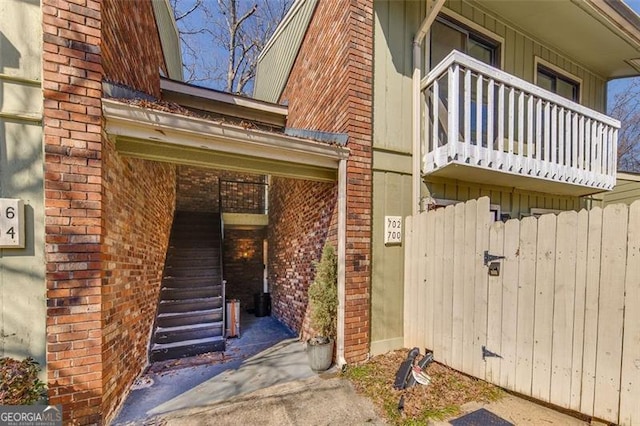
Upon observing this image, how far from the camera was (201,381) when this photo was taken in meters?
3.55

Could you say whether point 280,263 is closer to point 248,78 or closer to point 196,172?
point 196,172

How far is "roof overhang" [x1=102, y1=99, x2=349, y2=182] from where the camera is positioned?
282 centimetres

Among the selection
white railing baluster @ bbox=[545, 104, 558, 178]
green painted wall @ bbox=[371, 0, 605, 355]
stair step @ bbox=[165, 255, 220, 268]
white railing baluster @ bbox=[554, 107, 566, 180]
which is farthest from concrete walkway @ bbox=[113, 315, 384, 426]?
white railing baluster @ bbox=[554, 107, 566, 180]

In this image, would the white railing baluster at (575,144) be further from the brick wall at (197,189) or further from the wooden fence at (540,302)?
the brick wall at (197,189)

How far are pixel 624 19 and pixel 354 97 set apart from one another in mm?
5045

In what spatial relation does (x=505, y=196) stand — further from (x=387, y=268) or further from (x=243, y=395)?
(x=243, y=395)

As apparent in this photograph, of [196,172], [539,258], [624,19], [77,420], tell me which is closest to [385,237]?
[539,258]

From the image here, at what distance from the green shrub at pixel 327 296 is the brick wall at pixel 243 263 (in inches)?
202

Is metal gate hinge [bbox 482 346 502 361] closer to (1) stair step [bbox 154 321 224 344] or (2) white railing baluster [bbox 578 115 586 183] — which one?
(2) white railing baluster [bbox 578 115 586 183]

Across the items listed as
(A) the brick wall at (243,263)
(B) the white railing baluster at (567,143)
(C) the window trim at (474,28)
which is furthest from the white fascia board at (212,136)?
(A) the brick wall at (243,263)

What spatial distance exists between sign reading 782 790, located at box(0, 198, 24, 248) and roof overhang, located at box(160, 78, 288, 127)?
14.0 feet

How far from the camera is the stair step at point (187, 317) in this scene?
4688mm

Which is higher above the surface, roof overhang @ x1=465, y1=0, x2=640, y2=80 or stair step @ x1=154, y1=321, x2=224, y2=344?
roof overhang @ x1=465, y1=0, x2=640, y2=80

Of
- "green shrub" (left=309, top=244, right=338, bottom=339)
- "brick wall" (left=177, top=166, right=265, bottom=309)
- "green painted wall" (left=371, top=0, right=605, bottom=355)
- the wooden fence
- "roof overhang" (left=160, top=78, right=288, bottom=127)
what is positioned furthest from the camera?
"brick wall" (left=177, top=166, right=265, bottom=309)
